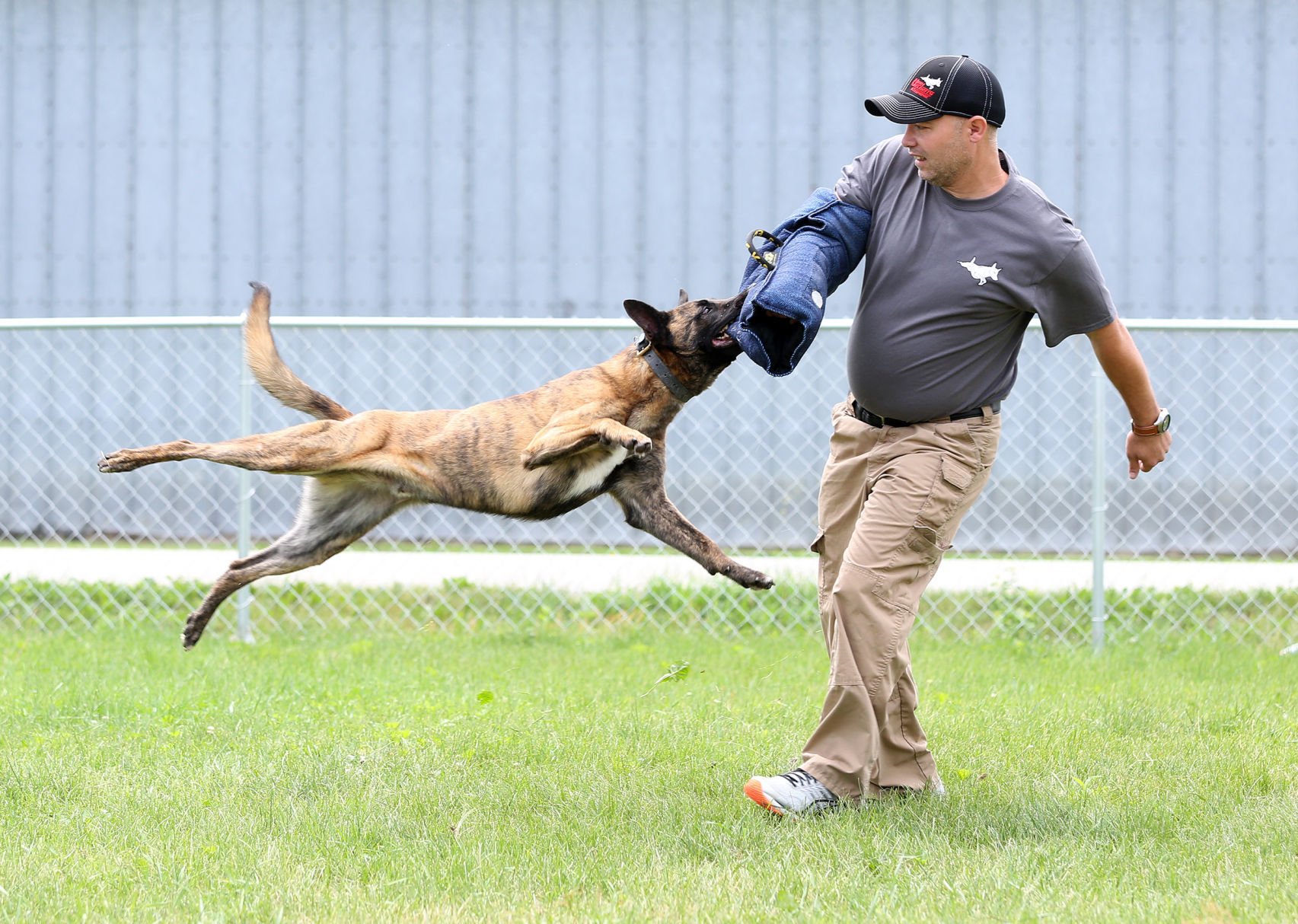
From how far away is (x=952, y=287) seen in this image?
288 cm

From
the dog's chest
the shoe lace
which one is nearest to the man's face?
the dog's chest

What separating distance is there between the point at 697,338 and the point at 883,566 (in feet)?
2.87

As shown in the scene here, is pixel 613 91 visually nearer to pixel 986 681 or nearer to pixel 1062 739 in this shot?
pixel 986 681

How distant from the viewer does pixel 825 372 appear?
655 cm

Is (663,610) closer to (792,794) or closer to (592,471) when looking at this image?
(592,471)

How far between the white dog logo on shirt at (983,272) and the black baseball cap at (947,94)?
0.32m

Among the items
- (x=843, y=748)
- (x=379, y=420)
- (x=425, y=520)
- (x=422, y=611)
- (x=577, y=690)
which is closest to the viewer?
(x=843, y=748)

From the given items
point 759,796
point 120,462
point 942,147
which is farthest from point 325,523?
point 942,147

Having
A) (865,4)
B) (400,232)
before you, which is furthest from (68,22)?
(865,4)

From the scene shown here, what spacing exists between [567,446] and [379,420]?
26.8 inches

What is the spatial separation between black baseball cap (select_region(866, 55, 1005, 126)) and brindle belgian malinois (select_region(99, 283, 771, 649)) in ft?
2.55

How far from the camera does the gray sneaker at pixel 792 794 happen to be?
299cm

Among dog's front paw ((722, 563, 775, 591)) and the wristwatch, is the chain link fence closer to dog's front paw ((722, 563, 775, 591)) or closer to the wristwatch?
dog's front paw ((722, 563, 775, 591))

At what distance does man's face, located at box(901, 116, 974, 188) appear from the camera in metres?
2.80
